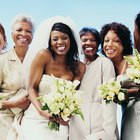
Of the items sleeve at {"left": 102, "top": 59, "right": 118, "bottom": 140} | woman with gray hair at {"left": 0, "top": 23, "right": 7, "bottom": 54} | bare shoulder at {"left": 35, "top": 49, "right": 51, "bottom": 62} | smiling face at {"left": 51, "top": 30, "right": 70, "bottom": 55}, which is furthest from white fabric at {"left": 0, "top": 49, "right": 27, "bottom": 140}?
sleeve at {"left": 102, "top": 59, "right": 118, "bottom": 140}

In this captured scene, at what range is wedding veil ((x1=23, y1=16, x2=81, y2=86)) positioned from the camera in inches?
142

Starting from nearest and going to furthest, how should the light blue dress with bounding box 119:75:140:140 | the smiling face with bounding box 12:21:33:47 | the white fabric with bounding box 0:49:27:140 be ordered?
the light blue dress with bounding box 119:75:140:140 → the white fabric with bounding box 0:49:27:140 → the smiling face with bounding box 12:21:33:47

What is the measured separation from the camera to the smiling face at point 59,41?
140 inches

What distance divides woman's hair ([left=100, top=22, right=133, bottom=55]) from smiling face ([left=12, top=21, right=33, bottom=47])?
717mm

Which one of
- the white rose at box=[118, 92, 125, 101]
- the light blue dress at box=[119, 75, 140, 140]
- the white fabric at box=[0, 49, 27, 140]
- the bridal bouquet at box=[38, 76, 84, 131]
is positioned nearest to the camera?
the bridal bouquet at box=[38, 76, 84, 131]

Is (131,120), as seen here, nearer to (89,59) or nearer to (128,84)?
(128,84)

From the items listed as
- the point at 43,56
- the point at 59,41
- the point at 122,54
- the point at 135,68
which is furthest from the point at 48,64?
the point at 135,68

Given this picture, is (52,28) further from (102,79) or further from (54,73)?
(102,79)

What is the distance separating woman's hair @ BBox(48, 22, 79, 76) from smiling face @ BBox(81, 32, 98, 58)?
0.14m

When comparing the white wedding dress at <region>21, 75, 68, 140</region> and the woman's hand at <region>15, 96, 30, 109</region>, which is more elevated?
the woman's hand at <region>15, 96, 30, 109</region>

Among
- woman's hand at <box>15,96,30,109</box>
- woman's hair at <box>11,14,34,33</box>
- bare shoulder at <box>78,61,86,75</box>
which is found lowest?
woman's hand at <box>15,96,30,109</box>

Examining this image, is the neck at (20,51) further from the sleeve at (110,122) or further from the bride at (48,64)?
the sleeve at (110,122)

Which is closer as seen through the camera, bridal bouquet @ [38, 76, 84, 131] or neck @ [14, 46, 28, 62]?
bridal bouquet @ [38, 76, 84, 131]

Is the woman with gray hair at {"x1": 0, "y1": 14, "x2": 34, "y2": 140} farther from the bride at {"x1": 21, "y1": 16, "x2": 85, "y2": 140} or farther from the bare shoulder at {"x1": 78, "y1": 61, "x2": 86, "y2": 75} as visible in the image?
the bare shoulder at {"x1": 78, "y1": 61, "x2": 86, "y2": 75}
